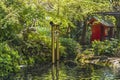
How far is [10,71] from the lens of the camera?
19.1 metres

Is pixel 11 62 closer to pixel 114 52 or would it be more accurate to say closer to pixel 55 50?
pixel 55 50

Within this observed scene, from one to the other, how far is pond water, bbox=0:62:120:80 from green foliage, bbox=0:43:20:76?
452 mm

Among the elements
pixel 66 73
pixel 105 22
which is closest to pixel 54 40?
pixel 66 73

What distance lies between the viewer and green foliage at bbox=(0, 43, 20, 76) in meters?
18.7

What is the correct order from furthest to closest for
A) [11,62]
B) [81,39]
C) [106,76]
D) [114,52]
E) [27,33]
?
[81,39], [114,52], [27,33], [11,62], [106,76]

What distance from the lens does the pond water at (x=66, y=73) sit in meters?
17.8

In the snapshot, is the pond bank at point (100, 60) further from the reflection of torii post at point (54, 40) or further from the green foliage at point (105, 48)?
the reflection of torii post at point (54, 40)

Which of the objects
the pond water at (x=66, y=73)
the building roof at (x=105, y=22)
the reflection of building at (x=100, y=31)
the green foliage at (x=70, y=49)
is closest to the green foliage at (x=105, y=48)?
the green foliage at (x=70, y=49)

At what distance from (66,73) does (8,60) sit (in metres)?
2.88

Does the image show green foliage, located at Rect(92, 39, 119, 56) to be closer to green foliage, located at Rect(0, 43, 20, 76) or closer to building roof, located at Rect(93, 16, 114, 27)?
green foliage, located at Rect(0, 43, 20, 76)

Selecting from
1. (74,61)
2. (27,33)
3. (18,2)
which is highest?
(18,2)

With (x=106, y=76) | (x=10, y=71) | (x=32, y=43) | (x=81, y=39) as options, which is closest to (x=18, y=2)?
(x=32, y=43)

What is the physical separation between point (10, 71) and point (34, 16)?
136 inches

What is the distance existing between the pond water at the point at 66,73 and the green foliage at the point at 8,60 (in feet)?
1.48
